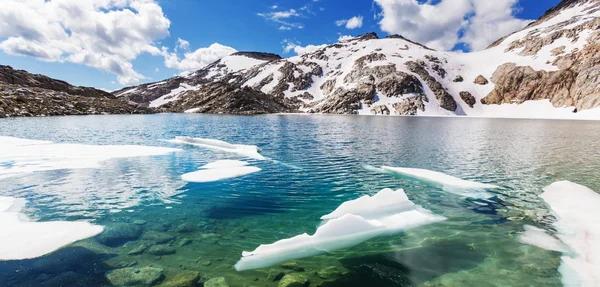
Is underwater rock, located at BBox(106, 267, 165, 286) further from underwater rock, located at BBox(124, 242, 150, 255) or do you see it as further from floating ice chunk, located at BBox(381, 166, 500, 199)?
floating ice chunk, located at BBox(381, 166, 500, 199)

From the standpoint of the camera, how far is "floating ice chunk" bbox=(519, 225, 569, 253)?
11.1 metres

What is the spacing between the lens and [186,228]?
13.0m

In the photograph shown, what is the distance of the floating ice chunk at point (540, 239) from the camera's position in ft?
36.6

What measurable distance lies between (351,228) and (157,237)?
8.00 metres

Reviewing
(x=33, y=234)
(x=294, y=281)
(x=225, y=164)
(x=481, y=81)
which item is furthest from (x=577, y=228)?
(x=481, y=81)

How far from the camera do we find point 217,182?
20.7 meters

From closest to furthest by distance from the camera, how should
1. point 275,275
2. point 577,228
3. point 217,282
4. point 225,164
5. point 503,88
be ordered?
point 217,282 → point 275,275 → point 577,228 → point 225,164 → point 503,88

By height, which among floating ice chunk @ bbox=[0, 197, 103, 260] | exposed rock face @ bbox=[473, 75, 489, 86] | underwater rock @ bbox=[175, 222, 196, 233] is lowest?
underwater rock @ bbox=[175, 222, 196, 233]

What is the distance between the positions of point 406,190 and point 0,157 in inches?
1405

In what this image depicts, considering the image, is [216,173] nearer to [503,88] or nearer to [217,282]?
[217,282]

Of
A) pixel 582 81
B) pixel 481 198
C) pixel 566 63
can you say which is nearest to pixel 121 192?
pixel 481 198

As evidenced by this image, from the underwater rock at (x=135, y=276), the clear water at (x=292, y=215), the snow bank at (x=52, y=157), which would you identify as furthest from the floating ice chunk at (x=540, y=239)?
the snow bank at (x=52, y=157)

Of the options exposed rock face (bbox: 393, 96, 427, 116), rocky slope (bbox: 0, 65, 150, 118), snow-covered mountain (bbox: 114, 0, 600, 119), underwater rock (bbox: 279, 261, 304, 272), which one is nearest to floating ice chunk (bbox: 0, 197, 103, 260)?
underwater rock (bbox: 279, 261, 304, 272)

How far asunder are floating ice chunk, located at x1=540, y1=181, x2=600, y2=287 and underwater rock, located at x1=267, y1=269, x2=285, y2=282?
8645mm
